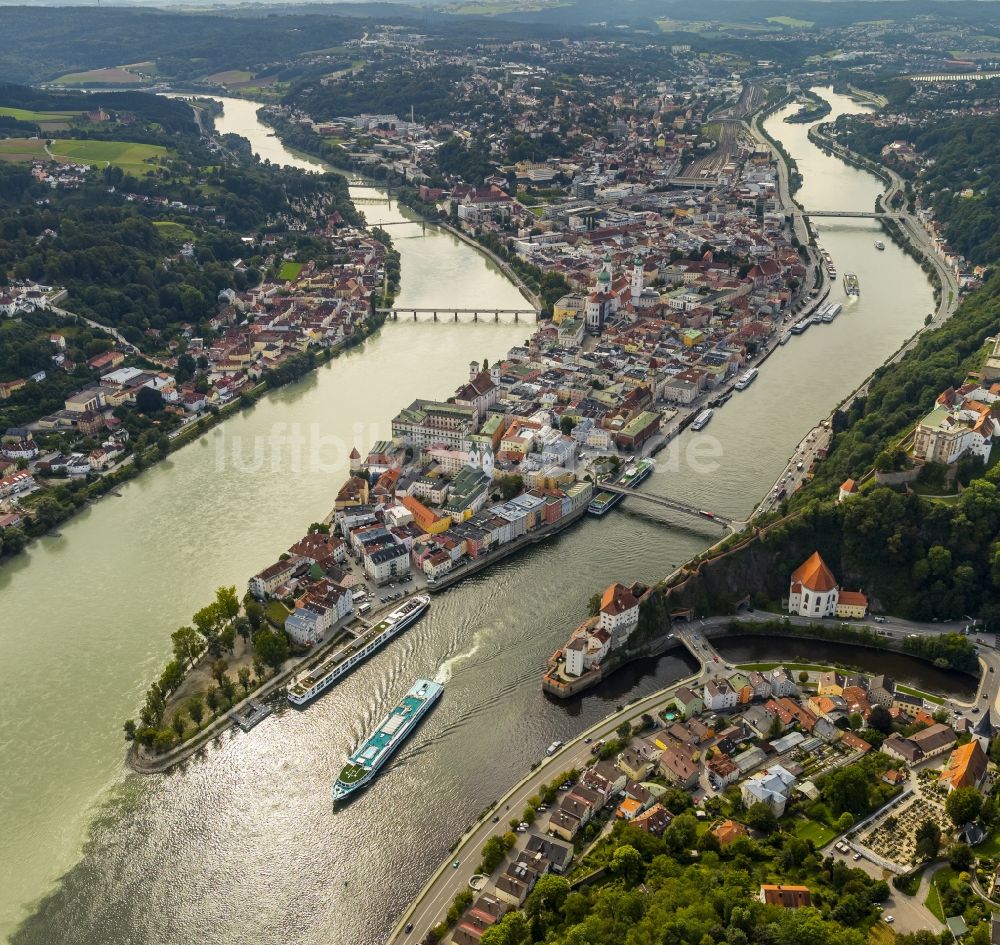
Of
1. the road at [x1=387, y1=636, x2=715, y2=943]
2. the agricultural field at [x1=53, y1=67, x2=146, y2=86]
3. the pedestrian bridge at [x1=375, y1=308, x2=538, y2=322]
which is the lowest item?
the pedestrian bridge at [x1=375, y1=308, x2=538, y2=322]

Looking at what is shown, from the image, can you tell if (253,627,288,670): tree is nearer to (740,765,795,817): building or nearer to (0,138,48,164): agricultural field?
(740,765,795,817): building

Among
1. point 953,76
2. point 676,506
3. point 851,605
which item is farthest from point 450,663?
point 953,76

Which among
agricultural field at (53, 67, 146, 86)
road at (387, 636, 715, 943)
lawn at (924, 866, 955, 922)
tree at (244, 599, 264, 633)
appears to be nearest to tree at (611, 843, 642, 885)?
road at (387, 636, 715, 943)

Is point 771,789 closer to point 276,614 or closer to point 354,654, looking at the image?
point 354,654

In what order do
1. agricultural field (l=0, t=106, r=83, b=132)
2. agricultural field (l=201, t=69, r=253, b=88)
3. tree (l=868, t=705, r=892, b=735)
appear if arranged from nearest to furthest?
tree (l=868, t=705, r=892, b=735)
agricultural field (l=0, t=106, r=83, b=132)
agricultural field (l=201, t=69, r=253, b=88)

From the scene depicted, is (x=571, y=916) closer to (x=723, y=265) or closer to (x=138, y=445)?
(x=138, y=445)

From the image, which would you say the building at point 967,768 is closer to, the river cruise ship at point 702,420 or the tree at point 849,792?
the tree at point 849,792
